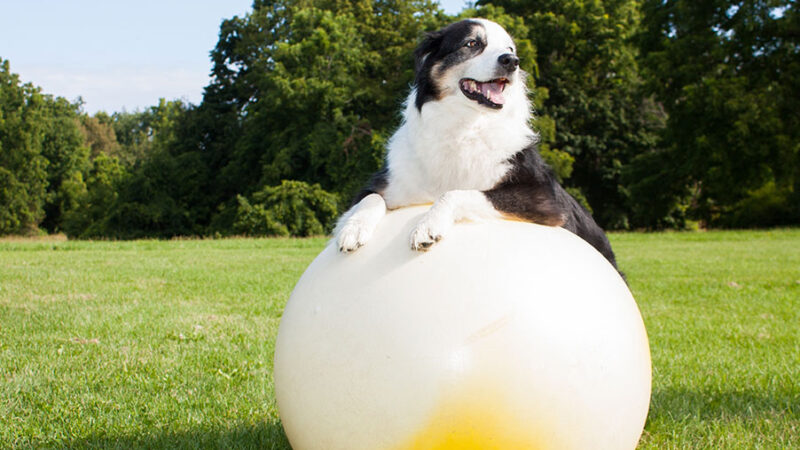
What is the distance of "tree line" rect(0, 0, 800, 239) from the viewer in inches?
1032

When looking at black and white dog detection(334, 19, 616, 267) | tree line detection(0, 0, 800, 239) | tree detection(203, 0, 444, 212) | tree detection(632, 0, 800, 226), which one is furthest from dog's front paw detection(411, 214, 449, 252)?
tree detection(203, 0, 444, 212)

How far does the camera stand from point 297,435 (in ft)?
9.53

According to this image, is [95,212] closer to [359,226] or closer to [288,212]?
[288,212]

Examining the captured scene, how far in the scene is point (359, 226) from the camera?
3127mm

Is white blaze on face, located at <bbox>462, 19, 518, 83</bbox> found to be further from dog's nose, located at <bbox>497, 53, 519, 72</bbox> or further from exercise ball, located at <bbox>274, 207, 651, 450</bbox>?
exercise ball, located at <bbox>274, 207, 651, 450</bbox>

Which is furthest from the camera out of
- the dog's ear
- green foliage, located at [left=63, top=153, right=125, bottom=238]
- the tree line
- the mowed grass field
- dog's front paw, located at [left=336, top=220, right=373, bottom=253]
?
green foliage, located at [left=63, top=153, right=125, bottom=238]

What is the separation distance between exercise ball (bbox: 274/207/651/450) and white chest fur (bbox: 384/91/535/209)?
93 cm

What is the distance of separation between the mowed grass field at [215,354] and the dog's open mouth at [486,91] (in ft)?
7.06

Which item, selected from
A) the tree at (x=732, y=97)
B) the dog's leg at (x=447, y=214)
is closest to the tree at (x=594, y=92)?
the tree at (x=732, y=97)

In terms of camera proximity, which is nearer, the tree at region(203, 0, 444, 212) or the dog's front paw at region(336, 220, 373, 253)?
the dog's front paw at region(336, 220, 373, 253)

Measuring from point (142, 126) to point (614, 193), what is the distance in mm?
59160

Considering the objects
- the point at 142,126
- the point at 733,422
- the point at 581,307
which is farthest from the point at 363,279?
the point at 142,126

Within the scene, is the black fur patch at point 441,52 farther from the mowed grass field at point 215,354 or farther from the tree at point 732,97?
the tree at point 732,97

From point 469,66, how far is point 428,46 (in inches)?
18.8
